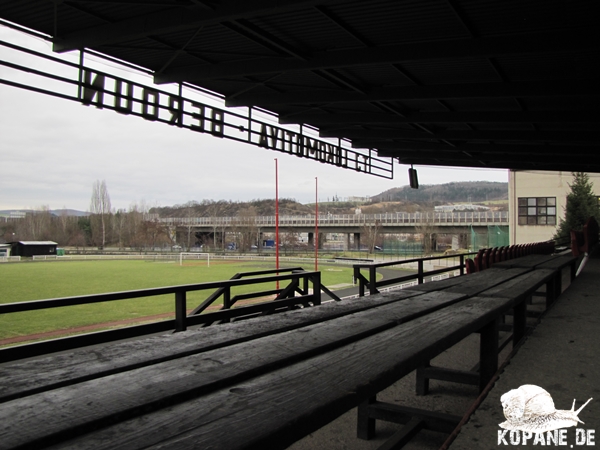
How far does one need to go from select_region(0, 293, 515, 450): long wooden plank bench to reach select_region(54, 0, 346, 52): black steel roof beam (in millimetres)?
5031

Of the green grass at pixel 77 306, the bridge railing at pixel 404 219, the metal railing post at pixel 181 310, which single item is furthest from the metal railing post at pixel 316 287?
the bridge railing at pixel 404 219

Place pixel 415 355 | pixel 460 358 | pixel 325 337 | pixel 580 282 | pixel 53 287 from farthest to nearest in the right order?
1. pixel 53 287
2. pixel 580 282
3. pixel 460 358
4. pixel 325 337
5. pixel 415 355

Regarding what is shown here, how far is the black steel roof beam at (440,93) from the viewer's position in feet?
29.5

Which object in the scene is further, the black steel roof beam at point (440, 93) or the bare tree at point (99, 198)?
the bare tree at point (99, 198)

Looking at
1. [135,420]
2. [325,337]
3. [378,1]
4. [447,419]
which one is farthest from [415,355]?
[378,1]

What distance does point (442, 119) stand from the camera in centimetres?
1217

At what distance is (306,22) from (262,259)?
2506 inches

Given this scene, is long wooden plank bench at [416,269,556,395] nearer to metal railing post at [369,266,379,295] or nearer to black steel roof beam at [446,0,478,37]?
metal railing post at [369,266,379,295]

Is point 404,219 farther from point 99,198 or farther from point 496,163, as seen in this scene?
point 99,198

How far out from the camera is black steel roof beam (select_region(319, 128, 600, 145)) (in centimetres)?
1339

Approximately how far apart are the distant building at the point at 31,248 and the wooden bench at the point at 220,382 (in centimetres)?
8031

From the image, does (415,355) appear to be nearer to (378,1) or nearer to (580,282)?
(378,1)

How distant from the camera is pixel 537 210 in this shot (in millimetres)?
38781

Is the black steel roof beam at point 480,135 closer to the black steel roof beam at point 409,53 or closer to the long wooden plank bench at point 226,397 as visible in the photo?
the black steel roof beam at point 409,53
